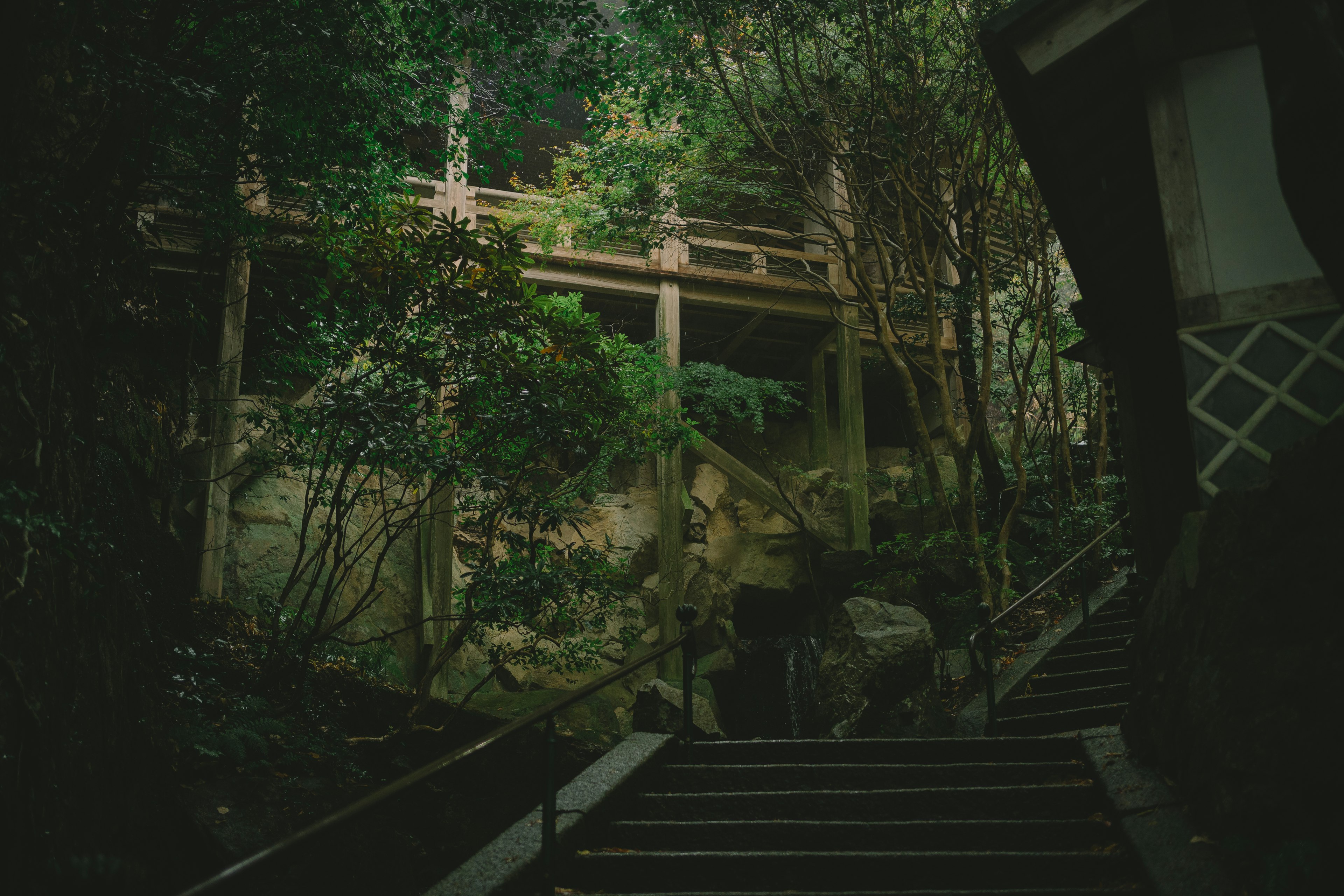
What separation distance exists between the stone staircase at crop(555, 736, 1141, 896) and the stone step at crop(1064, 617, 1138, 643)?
13.3 feet

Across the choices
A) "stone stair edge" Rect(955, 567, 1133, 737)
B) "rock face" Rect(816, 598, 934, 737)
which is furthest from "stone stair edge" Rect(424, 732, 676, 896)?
"rock face" Rect(816, 598, 934, 737)

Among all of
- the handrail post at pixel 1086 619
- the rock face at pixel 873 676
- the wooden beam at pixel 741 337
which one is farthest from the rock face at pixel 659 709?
the wooden beam at pixel 741 337

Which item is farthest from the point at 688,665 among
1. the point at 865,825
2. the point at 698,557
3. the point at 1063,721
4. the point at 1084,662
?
the point at 698,557

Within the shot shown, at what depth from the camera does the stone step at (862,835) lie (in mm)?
4109

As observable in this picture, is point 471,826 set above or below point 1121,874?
below

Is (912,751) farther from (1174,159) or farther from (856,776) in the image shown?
(1174,159)

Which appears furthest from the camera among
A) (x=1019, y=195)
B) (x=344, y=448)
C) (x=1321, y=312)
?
(x=1019, y=195)

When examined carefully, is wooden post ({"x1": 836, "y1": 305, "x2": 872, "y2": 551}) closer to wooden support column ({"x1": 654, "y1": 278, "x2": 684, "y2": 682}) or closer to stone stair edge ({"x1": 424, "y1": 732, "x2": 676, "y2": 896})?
wooden support column ({"x1": 654, "y1": 278, "x2": 684, "y2": 682})

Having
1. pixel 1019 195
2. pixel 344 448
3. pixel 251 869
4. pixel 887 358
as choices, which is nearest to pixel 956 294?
pixel 1019 195

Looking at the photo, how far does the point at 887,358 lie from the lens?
10.0 metres

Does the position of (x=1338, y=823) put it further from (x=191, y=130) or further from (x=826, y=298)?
(x=826, y=298)

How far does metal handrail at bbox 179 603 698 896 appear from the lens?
1955 mm

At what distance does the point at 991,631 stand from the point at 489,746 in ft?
16.0

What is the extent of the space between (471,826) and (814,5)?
8170mm
